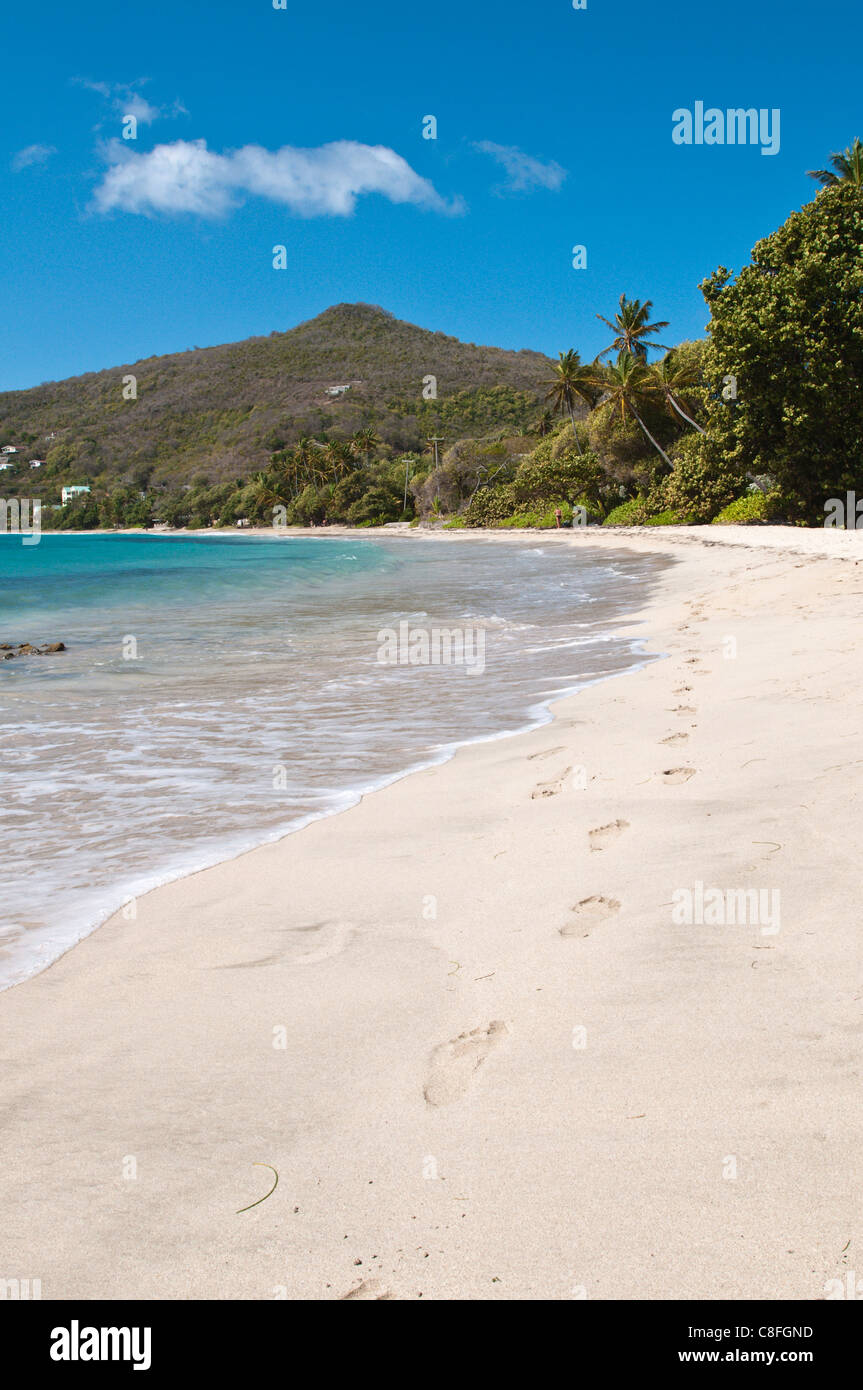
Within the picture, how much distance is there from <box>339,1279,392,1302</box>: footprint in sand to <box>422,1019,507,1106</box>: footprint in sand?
0.58 meters

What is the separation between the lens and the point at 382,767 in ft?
20.4

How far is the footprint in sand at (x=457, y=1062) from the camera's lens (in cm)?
236

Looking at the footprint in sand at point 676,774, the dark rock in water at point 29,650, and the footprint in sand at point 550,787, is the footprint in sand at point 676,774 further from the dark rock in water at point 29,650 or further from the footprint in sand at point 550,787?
the dark rock in water at point 29,650

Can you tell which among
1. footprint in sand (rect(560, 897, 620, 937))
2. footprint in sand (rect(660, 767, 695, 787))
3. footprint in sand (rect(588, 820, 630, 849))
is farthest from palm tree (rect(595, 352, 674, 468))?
footprint in sand (rect(560, 897, 620, 937))

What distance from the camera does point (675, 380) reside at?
44.3 m

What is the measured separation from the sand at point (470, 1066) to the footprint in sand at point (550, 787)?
0.15 meters

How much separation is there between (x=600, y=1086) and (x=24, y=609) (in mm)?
25379

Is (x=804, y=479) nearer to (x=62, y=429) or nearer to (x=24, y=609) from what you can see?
(x=24, y=609)

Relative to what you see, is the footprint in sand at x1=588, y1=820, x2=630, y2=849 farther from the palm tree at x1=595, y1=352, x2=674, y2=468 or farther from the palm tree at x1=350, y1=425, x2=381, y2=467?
the palm tree at x1=350, y1=425, x2=381, y2=467

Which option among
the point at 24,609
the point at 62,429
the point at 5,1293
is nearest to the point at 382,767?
the point at 5,1293

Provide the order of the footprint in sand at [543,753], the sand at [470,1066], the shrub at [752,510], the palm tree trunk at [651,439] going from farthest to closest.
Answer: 1. the palm tree trunk at [651,439]
2. the shrub at [752,510]
3. the footprint in sand at [543,753]
4. the sand at [470,1066]

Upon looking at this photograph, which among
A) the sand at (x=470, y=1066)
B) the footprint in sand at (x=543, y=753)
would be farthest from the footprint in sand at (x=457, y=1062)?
the footprint in sand at (x=543, y=753)

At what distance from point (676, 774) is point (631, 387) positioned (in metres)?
44.4

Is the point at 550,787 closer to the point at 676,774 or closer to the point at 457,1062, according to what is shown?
the point at 676,774
